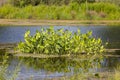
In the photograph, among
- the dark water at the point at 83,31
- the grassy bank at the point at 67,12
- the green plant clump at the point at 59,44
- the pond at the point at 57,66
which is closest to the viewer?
the pond at the point at 57,66

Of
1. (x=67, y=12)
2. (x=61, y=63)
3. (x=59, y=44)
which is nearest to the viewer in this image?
(x=61, y=63)

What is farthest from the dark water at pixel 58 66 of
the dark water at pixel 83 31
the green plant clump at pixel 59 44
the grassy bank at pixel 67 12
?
the grassy bank at pixel 67 12

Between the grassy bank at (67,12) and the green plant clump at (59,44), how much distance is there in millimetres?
32201

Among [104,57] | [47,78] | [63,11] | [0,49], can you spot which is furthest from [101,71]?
[63,11]

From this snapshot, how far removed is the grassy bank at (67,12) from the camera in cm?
5312

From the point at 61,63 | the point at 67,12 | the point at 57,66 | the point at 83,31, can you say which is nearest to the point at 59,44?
the point at 61,63

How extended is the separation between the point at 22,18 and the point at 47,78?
128 ft

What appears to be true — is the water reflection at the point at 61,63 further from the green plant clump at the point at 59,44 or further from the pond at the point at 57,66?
the green plant clump at the point at 59,44

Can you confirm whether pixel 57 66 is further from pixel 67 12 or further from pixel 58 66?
pixel 67 12

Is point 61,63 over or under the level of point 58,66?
under

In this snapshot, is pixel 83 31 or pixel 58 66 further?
pixel 83 31

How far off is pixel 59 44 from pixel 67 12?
33.9m

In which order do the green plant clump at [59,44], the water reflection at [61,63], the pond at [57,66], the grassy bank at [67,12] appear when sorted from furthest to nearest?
the grassy bank at [67,12]
the green plant clump at [59,44]
the water reflection at [61,63]
the pond at [57,66]

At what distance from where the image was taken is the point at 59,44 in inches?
791
